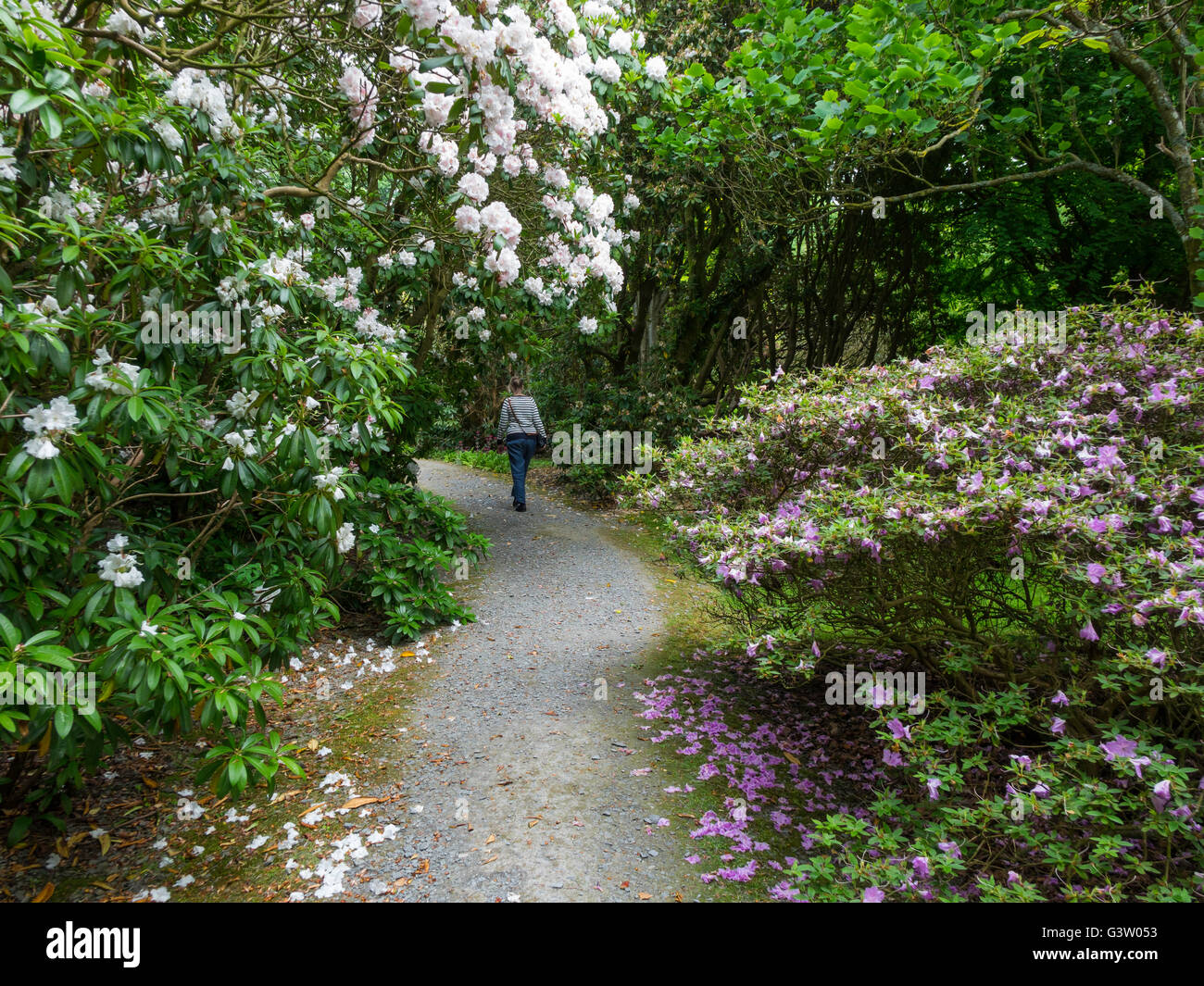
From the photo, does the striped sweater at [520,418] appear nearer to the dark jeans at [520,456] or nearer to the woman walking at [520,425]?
the woman walking at [520,425]

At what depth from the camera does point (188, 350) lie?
2.70 meters

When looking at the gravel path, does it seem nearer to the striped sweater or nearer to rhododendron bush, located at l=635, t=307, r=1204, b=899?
rhododendron bush, located at l=635, t=307, r=1204, b=899

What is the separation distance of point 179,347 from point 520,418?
5.90m

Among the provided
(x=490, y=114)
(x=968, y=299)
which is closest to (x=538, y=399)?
(x=968, y=299)

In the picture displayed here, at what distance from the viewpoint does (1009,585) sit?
292 cm

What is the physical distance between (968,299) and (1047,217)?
1586mm

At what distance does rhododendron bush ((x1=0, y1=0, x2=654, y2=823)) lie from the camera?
188 centimetres

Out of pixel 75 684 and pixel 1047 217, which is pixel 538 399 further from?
pixel 75 684

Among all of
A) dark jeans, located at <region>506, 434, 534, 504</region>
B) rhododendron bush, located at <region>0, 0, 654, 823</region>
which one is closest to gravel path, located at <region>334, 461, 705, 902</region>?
rhododendron bush, located at <region>0, 0, 654, 823</region>

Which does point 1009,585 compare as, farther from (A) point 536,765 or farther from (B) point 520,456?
(B) point 520,456

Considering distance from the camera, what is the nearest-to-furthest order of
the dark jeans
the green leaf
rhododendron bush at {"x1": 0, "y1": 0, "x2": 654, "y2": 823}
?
the green leaf, rhododendron bush at {"x1": 0, "y1": 0, "x2": 654, "y2": 823}, the dark jeans

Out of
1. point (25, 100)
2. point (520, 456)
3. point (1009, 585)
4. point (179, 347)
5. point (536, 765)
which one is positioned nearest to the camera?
point (25, 100)

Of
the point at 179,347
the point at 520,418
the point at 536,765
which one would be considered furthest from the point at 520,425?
the point at 179,347

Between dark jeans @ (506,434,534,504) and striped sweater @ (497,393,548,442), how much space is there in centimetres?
10
